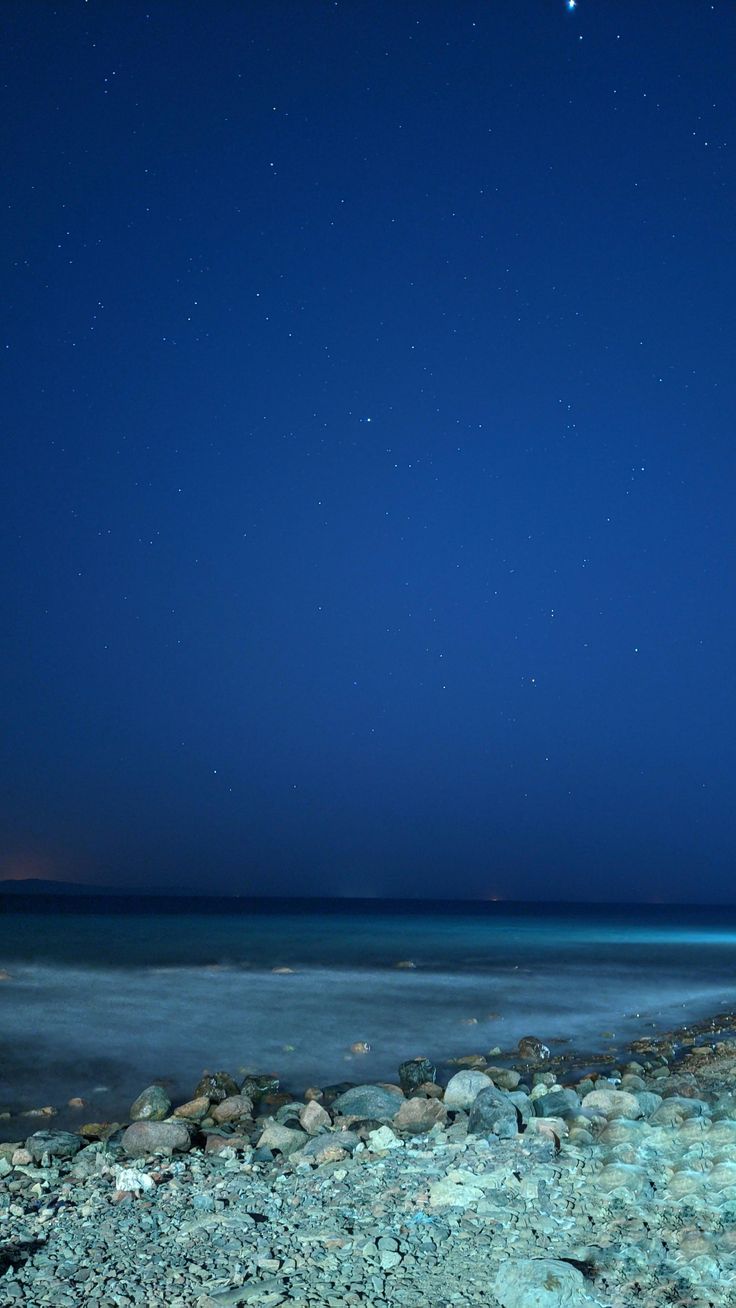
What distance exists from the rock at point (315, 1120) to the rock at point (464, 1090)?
113 centimetres

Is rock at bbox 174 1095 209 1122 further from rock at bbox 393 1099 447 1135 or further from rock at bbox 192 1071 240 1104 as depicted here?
rock at bbox 393 1099 447 1135

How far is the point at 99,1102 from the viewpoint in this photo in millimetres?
9039

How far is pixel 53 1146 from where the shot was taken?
259 inches

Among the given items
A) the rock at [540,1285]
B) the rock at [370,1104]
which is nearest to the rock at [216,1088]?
the rock at [370,1104]

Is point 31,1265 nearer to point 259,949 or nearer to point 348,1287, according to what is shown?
point 348,1287

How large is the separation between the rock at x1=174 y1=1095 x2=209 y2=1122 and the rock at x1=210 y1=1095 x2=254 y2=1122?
9 cm

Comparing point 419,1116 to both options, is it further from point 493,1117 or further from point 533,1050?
point 533,1050

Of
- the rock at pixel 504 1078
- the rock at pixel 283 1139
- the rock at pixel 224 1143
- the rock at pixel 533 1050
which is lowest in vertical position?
the rock at pixel 533 1050

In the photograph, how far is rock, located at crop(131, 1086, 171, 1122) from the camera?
26.1 feet

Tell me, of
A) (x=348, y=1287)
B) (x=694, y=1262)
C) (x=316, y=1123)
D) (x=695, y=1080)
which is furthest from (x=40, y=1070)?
(x=694, y=1262)

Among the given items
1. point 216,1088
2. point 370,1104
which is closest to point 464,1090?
point 370,1104

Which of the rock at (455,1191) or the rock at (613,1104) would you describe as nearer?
the rock at (455,1191)

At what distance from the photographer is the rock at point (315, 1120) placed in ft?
23.0

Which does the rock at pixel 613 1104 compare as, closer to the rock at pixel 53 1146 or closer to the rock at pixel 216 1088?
the rock at pixel 216 1088
